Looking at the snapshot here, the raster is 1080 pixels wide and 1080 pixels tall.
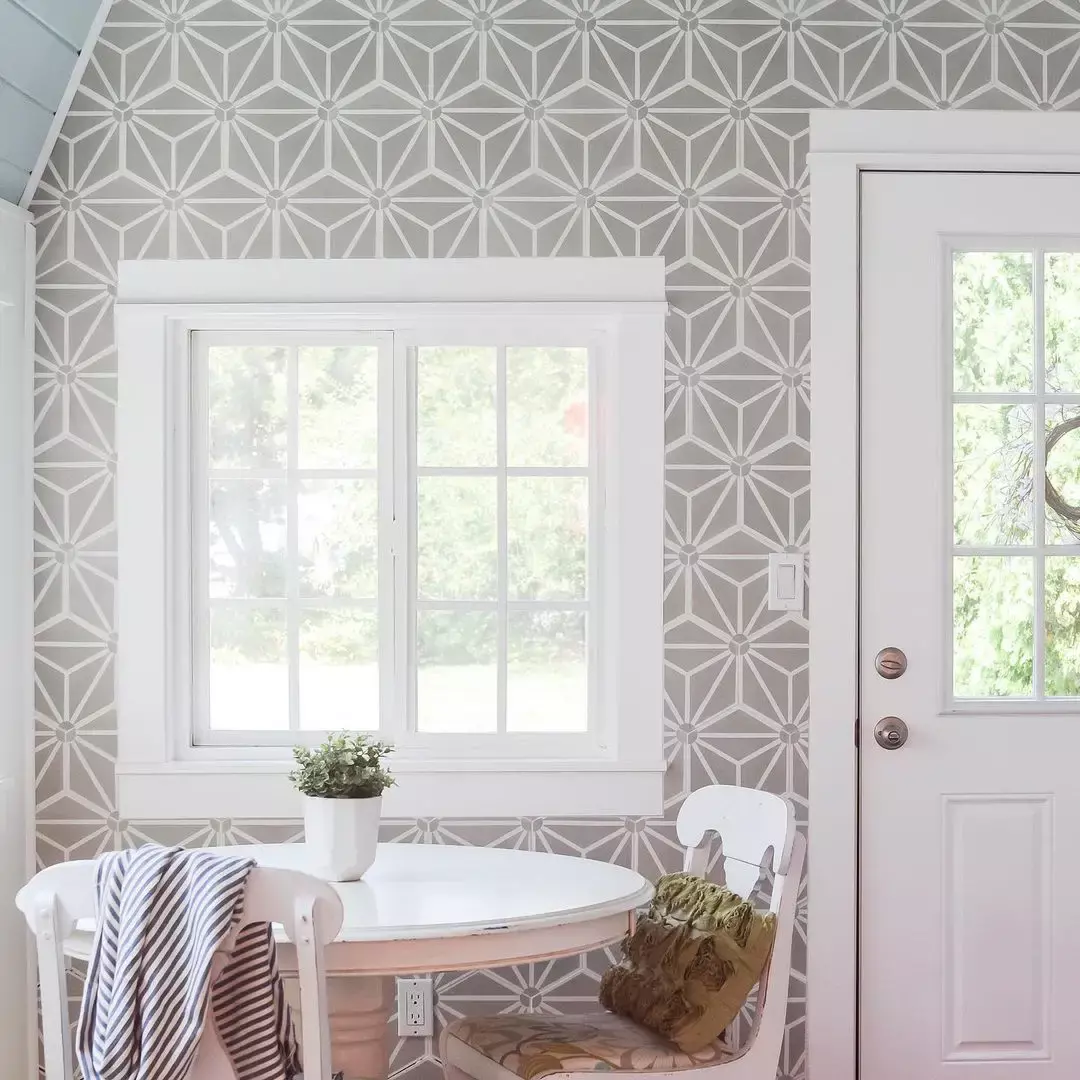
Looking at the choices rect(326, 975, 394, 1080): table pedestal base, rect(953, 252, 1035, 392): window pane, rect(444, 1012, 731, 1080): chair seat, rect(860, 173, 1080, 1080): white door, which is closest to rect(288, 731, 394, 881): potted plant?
rect(326, 975, 394, 1080): table pedestal base

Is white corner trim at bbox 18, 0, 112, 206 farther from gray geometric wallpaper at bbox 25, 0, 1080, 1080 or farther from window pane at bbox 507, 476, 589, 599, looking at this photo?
window pane at bbox 507, 476, 589, 599

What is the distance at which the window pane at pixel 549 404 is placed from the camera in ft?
8.40

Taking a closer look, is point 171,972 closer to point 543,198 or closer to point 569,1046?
point 569,1046

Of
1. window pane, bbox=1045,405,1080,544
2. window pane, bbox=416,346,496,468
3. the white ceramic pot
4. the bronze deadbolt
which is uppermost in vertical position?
window pane, bbox=416,346,496,468

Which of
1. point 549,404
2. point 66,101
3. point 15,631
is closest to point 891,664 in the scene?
point 549,404

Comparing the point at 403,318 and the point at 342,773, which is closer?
the point at 342,773

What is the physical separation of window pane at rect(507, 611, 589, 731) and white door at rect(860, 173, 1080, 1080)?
2.09 feet

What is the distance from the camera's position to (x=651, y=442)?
8.14 ft

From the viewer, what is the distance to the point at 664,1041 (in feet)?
6.11

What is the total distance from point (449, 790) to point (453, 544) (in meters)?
0.54

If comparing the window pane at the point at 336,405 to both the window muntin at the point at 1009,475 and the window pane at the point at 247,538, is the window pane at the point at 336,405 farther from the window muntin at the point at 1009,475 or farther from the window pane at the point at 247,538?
the window muntin at the point at 1009,475

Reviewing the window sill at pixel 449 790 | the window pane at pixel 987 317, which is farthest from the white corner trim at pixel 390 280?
the window sill at pixel 449 790

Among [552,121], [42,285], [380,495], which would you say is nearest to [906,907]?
[380,495]

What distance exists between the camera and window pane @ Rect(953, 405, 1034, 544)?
2.53 m
